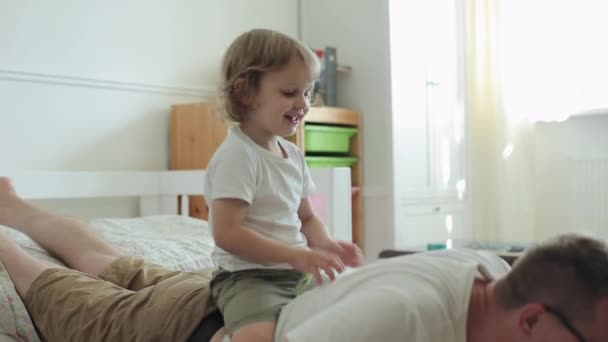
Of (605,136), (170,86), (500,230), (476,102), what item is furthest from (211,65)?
(605,136)

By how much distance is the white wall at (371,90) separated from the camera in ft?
9.16

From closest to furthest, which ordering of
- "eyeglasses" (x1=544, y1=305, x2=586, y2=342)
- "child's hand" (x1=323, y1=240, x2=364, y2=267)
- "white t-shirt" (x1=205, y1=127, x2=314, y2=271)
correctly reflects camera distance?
"eyeglasses" (x1=544, y1=305, x2=586, y2=342) → "white t-shirt" (x1=205, y1=127, x2=314, y2=271) → "child's hand" (x1=323, y1=240, x2=364, y2=267)

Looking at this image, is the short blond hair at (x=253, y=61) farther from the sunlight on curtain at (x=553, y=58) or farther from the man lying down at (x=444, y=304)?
the sunlight on curtain at (x=553, y=58)

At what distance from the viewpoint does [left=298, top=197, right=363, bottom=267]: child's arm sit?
1077 millimetres

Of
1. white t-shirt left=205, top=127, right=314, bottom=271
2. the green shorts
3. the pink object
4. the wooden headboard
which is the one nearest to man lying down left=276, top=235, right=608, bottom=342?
the green shorts

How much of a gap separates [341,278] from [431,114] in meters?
2.28

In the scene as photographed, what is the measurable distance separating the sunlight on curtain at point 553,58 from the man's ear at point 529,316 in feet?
7.70

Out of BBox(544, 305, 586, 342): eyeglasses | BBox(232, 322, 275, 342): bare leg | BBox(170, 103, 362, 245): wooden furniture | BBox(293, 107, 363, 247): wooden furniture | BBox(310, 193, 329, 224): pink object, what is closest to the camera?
BBox(544, 305, 586, 342): eyeglasses

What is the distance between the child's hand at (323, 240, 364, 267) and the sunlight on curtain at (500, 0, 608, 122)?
2.07 m

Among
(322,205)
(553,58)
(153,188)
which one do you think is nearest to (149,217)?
(153,188)

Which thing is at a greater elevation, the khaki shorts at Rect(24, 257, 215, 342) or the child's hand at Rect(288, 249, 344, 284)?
the child's hand at Rect(288, 249, 344, 284)

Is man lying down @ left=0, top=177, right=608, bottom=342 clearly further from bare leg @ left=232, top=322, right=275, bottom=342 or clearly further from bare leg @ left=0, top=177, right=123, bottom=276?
bare leg @ left=0, top=177, right=123, bottom=276

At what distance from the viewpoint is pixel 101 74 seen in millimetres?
2332

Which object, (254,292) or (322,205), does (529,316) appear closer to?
(254,292)
